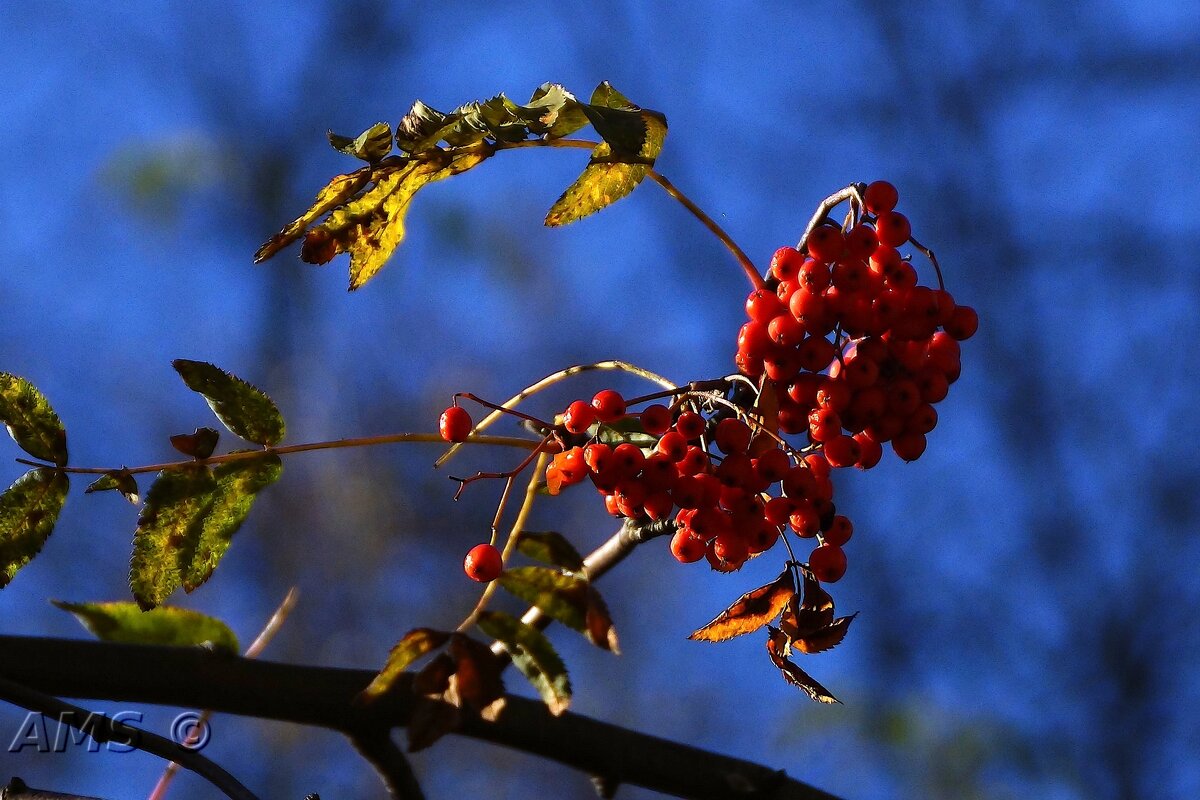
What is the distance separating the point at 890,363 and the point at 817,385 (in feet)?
0.33

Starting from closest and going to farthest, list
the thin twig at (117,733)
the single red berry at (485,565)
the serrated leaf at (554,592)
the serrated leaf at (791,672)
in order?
1. the thin twig at (117,733)
2. the serrated leaf at (554,592)
3. the single red berry at (485,565)
4. the serrated leaf at (791,672)

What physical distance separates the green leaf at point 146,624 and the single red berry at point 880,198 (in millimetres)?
934

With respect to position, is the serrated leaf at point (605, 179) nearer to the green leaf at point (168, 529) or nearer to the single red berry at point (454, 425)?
the single red berry at point (454, 425)

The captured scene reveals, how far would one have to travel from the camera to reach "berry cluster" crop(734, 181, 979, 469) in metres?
1.46

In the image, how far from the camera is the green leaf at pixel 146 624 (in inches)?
48.1

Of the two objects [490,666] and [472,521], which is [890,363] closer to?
[490,666]

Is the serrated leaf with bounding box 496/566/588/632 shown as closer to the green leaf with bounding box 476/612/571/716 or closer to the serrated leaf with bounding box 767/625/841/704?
the green leaf with bounding box 476/612/571/716

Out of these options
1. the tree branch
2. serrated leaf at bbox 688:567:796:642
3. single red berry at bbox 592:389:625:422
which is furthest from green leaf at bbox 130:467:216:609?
serrated leaf at bbox 688:567:796:642

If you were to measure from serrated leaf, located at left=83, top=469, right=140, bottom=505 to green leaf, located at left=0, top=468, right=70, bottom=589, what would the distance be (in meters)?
0.04

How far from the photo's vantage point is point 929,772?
8.50 m

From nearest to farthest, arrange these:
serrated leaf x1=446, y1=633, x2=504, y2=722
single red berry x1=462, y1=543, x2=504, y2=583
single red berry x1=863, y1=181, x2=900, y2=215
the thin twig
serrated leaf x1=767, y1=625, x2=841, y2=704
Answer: the thin twig, serrated leaf x1=446, y1=633, x2=504, y2=722, single red berry x1=462, y1=543, x2=504, y2=583, serrated leaf x1=767, y1=625, x2=841, y2=704, single red berry x1=863, y1=181, x2=900, y2=215

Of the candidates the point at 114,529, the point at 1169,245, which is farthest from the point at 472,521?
the point at 1169,245

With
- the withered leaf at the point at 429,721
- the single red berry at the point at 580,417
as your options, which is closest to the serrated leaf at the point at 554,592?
the withered leaf at the point at 429,721

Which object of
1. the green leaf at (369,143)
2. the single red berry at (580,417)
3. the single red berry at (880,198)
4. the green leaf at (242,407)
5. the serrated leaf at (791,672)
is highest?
the single red berry at (880,198)
